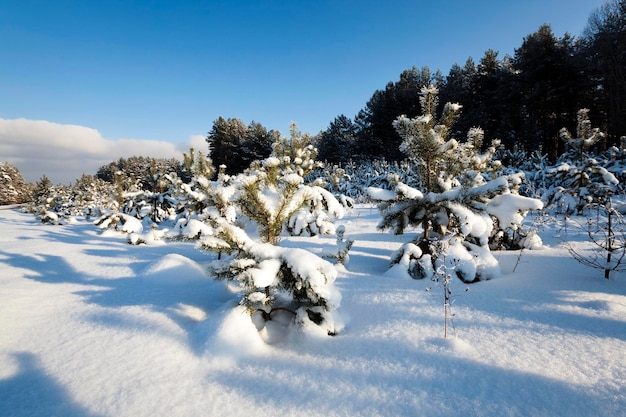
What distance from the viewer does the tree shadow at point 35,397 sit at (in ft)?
4.96

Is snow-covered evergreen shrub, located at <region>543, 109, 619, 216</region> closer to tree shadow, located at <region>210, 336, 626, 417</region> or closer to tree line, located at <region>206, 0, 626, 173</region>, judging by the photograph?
tree shadow, located at <region>210, 336, 626, 417</region>

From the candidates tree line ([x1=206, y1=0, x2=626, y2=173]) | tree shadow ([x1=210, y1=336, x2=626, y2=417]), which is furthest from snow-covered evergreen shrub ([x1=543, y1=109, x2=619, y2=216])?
tree line ([x1=206, y1=0, x2=626, y2=173])

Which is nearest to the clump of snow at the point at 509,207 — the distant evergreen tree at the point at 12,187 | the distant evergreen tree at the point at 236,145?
the distant evergreen tree at the point at 236,145

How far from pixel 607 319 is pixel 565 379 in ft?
3.82

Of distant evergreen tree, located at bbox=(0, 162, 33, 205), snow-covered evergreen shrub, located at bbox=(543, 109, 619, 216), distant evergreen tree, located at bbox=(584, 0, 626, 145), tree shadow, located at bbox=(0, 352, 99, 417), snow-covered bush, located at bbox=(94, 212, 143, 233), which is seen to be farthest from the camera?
distant evergreen tree, located at bbox=(0, 162, 33, 205)

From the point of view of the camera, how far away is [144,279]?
11.2 feet

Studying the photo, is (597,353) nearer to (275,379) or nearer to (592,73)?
(275,379)

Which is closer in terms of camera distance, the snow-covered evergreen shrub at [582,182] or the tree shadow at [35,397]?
the tree shadow at [35,397]

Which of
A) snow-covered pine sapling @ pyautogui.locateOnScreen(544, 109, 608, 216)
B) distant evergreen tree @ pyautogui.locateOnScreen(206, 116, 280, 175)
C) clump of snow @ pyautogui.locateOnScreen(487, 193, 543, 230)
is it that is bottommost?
clump of snow @ pyautogui.locateOnScreen(487, 193, 543, 230)

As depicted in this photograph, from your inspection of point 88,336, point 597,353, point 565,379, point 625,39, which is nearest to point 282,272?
point 88,336

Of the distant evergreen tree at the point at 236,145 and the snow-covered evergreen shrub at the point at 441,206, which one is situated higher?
the distant evergreen tree at the point at 236,145

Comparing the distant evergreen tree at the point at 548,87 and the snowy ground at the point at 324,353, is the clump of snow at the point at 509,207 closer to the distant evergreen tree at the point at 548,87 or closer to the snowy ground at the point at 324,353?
the snowy ground at the point at 324,353

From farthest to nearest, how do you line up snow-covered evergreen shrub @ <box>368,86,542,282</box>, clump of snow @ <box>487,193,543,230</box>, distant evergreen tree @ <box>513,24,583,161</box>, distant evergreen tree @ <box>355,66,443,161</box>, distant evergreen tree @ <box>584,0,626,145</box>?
1. distant evergreen tree @ <box>355,66,443,161</box>
2. distant evergreen tree @ <box>513,24,583,161</box>
3. distant evergreen tree @ <box>584,0,626,145</box>
4. snow-covered evergreen shrub @ <box>368,86,542,282</box>
5. clump of snow @ <box>487,193,543,230</box>

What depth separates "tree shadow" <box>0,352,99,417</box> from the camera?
1.51 meters
